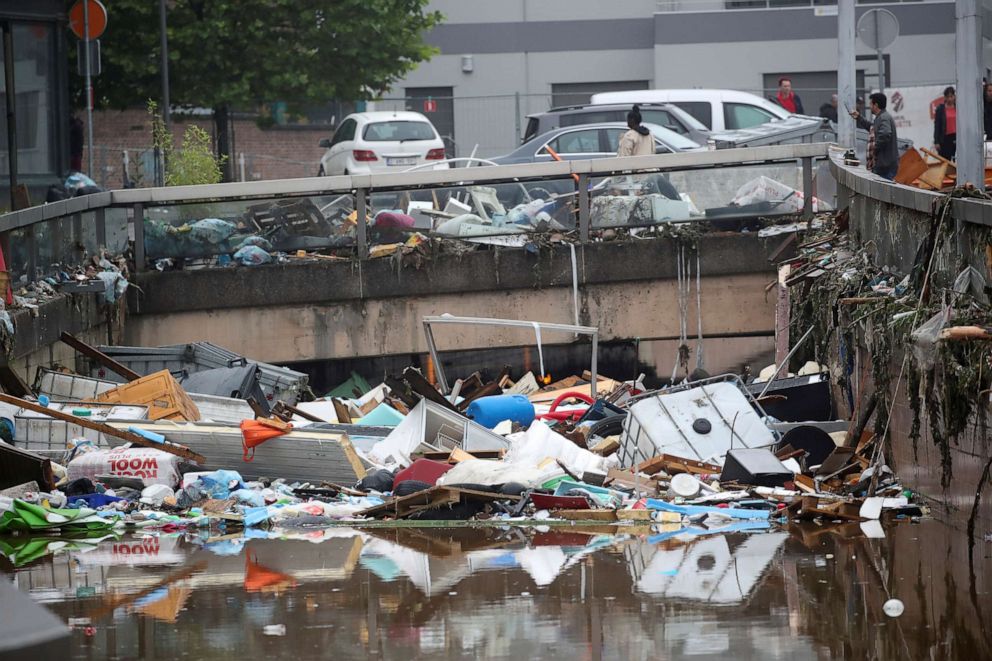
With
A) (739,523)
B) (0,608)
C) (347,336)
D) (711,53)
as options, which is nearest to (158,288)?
(347,336)

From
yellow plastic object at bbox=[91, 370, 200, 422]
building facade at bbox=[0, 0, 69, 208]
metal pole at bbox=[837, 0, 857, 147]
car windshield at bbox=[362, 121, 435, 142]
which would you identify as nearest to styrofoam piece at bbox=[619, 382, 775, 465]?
yellow plastic object at bbox=[91, 370, 200, 422]

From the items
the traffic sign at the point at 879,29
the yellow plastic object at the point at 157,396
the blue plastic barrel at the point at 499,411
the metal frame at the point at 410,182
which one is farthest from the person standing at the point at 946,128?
the yellow plastic object at the point at 157,396

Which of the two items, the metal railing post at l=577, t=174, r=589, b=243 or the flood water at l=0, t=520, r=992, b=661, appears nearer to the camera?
the flood water at l=0, t=520, r=992, b=661

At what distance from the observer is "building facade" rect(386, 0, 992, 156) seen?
3734 centimetres

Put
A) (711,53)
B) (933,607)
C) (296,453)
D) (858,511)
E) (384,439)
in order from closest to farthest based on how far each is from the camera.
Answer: (933,607)
(858,511)
(296,453)
(384,439)
(711,53)

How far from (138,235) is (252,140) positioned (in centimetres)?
2067

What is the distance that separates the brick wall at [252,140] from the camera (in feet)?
119

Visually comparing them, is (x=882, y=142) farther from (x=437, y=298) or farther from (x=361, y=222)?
(x=361, y=222)

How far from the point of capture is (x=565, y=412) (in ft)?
52.1

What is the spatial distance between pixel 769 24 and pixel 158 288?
24.4m

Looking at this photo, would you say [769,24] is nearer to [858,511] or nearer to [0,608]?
[858,511]

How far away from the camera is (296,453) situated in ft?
40.7

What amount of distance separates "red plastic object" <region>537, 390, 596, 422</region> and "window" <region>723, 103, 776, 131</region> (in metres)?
11.5

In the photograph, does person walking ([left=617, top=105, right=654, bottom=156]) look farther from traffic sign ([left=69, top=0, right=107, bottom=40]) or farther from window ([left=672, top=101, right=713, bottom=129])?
traffic sign ([left=69, top=0, right=107, bottom=40])
